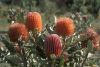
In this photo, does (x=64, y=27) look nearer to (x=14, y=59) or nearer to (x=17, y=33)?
(x=17, y=33)

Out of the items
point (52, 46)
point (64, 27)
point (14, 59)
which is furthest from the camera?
point (14, 59)

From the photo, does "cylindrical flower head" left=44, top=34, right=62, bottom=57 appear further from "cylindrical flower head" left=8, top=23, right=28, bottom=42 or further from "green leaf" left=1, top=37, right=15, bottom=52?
"green leaf" left=1, top=37, right=15, bottom=52

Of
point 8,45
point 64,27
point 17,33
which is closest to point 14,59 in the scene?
point 8,45

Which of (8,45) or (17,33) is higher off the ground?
(17,33)

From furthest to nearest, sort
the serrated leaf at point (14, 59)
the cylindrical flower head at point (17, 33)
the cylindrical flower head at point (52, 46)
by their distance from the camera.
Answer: the serrated leaf at point (14, 59) → the cylindrical flower head at point (17, 33) → the cylindrical flower head at point (52, 46)

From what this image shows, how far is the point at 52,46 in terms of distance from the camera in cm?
305

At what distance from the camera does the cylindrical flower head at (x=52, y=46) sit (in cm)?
305

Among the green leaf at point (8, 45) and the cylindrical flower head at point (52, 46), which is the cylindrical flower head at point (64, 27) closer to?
the cylindrical flower head at point (52, 46)

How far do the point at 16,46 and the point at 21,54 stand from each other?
0.28ft

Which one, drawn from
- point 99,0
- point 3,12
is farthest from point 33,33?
point 99,0

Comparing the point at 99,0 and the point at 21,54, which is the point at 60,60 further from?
the point at 99,0

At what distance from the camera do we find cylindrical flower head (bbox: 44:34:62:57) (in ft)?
10.0

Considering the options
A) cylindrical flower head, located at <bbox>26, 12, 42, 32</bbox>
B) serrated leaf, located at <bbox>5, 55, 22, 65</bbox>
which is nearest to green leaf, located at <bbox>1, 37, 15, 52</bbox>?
serrated leaf, located at <bbox>5, 55, 22, 65</bbox>

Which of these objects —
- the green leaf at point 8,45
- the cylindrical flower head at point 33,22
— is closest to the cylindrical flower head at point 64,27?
the cylindrical flower head at point 33,22
